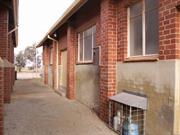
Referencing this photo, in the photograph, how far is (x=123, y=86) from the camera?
7.87m

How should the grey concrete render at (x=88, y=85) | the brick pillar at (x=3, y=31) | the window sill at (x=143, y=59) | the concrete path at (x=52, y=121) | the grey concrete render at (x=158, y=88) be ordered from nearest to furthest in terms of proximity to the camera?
1. the grey concrete render at (x=158, y=88)
2. the window sill at (x=143, y=59)
3. the concrete path at (x=52, y=121)
4. the grey concrete render at (x=88, y=85)
5. the brick pillar at (x=3, y=31)

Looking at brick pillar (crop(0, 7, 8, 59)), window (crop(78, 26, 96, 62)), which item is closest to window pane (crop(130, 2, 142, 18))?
window (crop(78, 26, 96, 62))

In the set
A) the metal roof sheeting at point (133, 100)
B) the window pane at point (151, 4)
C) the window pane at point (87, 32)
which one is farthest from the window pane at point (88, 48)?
the window pane at point (151, 4)

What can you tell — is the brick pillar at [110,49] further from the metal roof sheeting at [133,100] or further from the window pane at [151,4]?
the window pane at [151,4]

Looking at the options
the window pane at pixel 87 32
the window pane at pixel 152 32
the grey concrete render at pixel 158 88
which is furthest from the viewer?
the window pane at pixel 87 32

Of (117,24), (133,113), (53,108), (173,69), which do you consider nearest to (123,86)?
(133,113)

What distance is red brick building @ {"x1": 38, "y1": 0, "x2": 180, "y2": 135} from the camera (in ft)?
18.4

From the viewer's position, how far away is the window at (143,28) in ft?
21.3

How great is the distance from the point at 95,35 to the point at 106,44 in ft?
7.96

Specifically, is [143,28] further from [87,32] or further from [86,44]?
[86,44]

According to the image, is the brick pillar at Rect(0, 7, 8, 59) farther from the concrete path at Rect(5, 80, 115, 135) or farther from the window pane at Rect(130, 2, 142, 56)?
the window pane at Rect(130, 2, 142, 56)

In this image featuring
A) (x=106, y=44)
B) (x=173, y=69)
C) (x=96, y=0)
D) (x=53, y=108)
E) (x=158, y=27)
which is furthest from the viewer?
(x=53, y=108)

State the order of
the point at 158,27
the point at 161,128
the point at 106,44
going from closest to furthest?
the point at 161,128, the point at 158,27, the point at 106,44

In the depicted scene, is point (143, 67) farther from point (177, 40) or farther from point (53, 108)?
point (53, 108)
